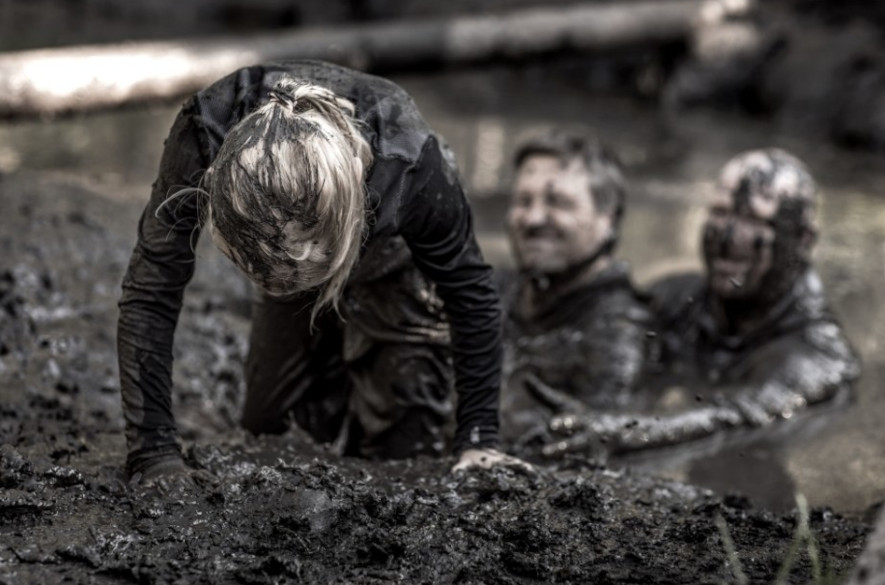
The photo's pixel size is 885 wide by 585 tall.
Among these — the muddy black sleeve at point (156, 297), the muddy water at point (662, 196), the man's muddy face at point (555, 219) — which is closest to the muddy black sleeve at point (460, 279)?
the muddy black sleeve at point (156, 297)

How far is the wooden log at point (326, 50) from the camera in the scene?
6.71m

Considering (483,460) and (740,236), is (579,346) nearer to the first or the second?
(740,236)

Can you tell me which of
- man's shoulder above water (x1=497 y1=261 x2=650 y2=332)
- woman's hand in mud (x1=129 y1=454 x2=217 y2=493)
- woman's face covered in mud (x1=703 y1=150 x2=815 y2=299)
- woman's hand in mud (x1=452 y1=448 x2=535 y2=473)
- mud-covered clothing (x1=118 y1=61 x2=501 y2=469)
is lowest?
man's shoulder above water (x1=497 y1=261 x2=650 y2=332)

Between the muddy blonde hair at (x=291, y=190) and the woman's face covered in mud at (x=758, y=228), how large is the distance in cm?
305

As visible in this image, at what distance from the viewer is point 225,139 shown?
9.34 ft

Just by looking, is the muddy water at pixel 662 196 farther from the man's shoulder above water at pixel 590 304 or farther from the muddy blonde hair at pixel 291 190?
the muddy blonde hair at pixel 291 190

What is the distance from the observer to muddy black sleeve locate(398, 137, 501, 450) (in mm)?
3150

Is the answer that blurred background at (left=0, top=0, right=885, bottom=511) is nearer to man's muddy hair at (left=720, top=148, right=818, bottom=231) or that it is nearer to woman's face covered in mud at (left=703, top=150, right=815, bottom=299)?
woman's face covered in mud at (left=703, top=150, right=815, bottom=299)

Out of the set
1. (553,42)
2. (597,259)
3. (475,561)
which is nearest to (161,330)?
(475,561)

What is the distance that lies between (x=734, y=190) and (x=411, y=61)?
322 centimetres

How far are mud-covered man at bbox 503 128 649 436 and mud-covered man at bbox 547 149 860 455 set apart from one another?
311mm

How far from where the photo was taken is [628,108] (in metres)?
10.8

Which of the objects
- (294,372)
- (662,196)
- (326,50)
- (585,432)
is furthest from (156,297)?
(662,196)

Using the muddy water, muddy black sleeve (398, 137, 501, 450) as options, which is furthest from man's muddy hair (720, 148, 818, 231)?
muddy black sleeve (398, 137, 501, 450)
